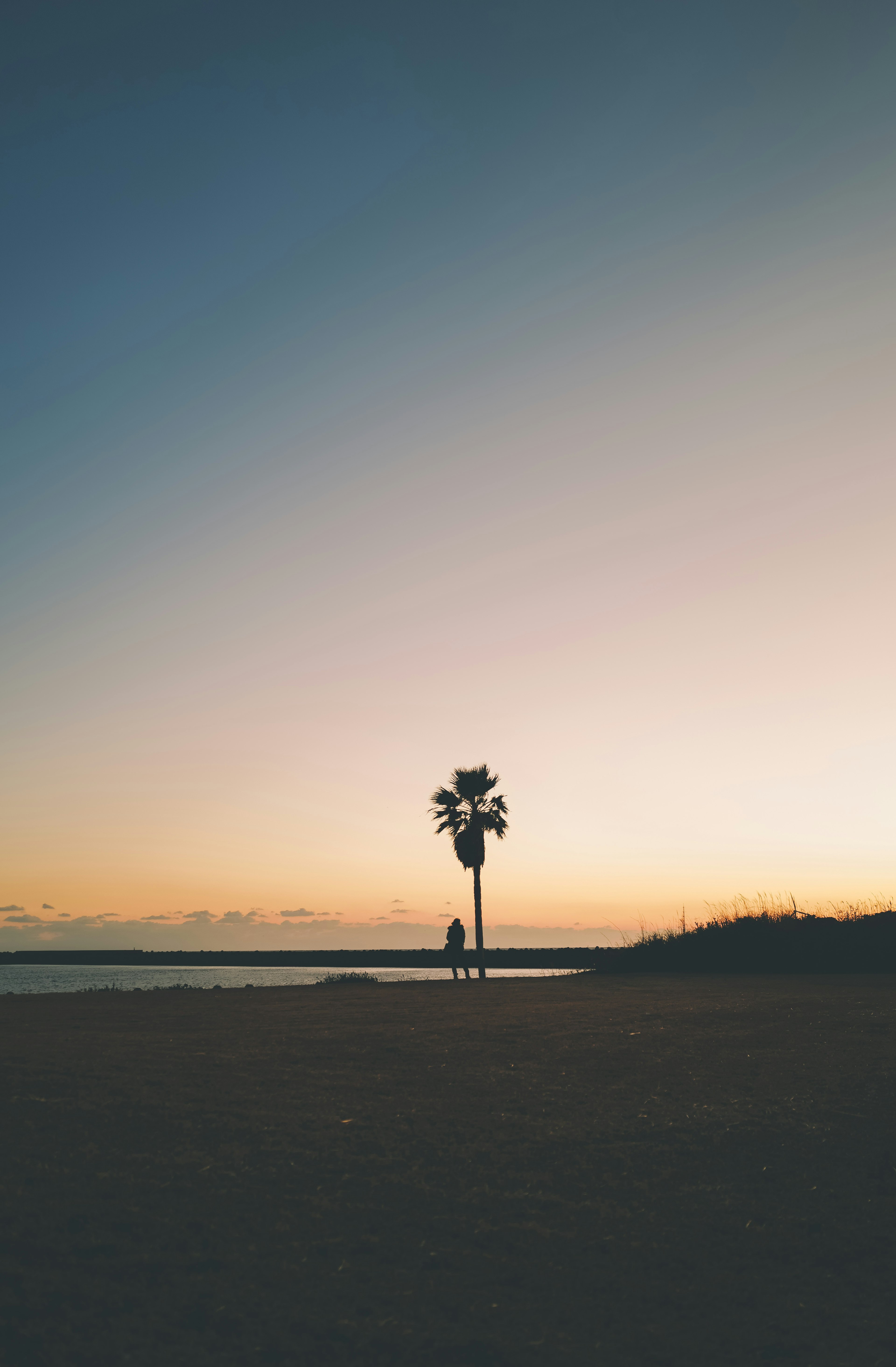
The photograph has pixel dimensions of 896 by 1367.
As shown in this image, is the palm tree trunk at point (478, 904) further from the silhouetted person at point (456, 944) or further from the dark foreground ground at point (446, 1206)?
the dark foreground ground at point (446, 1206)

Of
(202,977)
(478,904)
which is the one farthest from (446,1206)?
(202,977)

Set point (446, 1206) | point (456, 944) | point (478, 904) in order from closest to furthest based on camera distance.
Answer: point (446, 1206)
point (456, 944)
point (478, 904)

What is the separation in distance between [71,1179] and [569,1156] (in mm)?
3257

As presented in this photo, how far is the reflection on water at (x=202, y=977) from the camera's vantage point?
190ft

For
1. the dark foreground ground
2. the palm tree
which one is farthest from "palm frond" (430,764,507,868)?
the dark foreground ground

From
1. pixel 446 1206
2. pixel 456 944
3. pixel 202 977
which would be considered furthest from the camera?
pixel 202 977

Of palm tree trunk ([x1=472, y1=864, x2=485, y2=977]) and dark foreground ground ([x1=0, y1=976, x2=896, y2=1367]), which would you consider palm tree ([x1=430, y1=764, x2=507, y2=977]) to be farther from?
dark foreground ground ([x1=0, y1=976, x2=896, y2=1367])

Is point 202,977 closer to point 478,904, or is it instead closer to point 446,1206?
point 478,904

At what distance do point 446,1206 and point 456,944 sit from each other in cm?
2683

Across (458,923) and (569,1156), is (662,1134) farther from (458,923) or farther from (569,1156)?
(458,923)

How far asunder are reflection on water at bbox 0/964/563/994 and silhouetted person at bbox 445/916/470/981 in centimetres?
240

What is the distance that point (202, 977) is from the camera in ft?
387

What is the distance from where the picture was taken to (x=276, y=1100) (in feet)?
23.4

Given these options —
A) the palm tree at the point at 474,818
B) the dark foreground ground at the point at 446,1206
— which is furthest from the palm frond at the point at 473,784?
the dark foreground ground at the point at 446,1206
